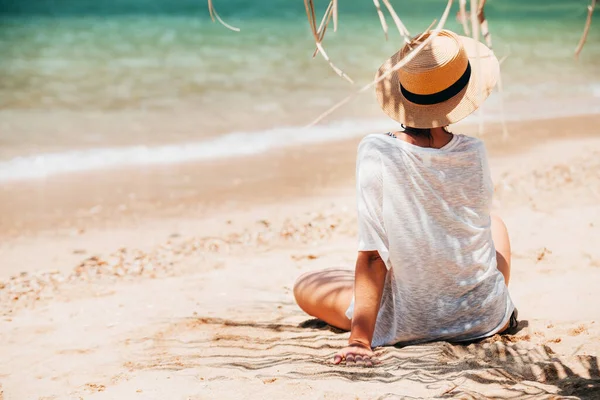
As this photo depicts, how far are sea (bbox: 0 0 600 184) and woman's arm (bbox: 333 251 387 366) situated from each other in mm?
1127

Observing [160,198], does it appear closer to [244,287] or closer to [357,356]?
[244,287]

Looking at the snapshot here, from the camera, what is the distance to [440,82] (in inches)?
88.3

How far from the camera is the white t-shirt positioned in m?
2.30

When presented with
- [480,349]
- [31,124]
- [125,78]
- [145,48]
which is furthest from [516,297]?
[145,48]

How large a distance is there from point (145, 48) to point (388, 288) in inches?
508

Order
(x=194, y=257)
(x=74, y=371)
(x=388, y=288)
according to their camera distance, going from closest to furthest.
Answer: (x=388, y=288) < (x=74, y=371) < (x=194, y=257)

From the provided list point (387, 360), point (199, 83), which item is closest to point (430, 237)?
point (387, 360)

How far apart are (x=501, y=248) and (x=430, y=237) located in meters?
0.53

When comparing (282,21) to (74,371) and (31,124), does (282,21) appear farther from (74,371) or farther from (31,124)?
(74,371)

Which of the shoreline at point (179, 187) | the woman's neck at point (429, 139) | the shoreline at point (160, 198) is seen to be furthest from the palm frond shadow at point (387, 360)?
the shoreline at point (179, 187)

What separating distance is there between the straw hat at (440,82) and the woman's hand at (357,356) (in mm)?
750

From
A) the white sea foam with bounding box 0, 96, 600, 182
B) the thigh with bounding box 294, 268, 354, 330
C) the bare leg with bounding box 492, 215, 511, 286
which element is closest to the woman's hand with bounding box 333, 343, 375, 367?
the thigh with bounding box 294, 268, 354, 330

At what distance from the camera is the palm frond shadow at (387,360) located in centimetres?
211

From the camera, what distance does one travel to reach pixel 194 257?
14.3 ft
